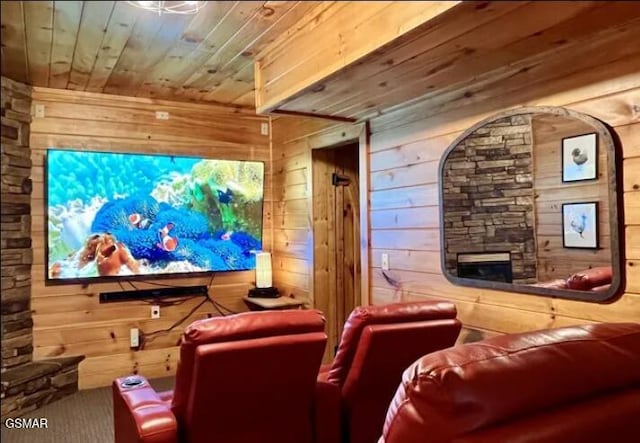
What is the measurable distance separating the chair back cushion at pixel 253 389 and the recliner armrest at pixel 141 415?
85 millimetres

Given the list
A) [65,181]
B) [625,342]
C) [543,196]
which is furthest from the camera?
[65,181]

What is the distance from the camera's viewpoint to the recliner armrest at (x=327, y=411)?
7.11 ft

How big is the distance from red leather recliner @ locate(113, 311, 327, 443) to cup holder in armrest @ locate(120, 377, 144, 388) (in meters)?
0.07

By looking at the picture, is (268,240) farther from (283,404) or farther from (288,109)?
(283,404)

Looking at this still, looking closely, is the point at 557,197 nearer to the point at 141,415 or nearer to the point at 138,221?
the point at 141,415

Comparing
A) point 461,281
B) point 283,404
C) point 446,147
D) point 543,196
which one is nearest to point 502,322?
point 461,281

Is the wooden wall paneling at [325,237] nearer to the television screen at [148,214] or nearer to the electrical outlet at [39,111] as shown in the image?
the television screen at [148,214]

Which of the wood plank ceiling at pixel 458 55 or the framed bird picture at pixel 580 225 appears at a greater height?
the wood plank ceiling at pixel 458 55

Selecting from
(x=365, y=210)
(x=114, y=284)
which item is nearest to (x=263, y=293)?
(x=114, y=284)

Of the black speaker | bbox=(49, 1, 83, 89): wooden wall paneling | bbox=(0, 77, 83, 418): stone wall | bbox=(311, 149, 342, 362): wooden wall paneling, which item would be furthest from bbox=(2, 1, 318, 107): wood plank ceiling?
the black speaker

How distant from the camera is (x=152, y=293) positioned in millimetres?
4250

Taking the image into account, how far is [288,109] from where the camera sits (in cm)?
294

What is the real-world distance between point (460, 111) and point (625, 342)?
1.70 metres

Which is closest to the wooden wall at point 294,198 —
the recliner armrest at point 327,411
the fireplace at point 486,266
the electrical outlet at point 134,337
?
the electrical outlet at point 134,337
